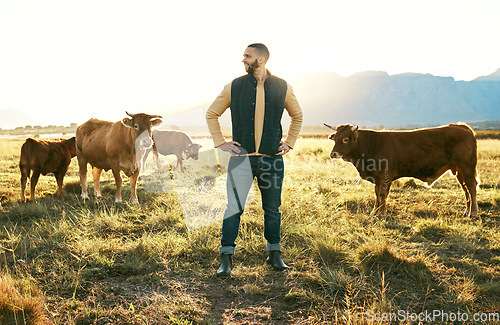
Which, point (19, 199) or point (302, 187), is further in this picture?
point (302, 187)

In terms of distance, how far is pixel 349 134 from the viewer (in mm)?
7098

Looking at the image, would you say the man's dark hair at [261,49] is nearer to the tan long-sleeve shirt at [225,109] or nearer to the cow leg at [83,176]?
the tan long-sleeve shirt at [225,109]

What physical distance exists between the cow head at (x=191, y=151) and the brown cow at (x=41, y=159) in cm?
610

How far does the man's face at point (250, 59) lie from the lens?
11.9 feet

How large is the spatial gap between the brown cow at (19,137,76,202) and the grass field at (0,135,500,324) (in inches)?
33.1

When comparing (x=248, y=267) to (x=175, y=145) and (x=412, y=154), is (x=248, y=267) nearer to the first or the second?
(x=412, y=154)

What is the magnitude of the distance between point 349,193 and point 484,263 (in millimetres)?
4026

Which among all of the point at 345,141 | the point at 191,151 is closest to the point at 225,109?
the point at 345,141

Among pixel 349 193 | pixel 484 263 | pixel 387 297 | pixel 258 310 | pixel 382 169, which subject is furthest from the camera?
pixel 349 193

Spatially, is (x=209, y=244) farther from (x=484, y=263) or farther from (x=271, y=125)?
(x=484, y=263)

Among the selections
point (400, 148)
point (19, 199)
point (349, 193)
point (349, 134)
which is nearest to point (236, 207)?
point (349, 134)

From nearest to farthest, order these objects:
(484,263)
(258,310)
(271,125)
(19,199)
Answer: (258,310), (271,125), (484,263), (19,199)

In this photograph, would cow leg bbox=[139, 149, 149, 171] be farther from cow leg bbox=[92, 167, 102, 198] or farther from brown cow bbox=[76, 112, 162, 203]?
cow leg bbox=[92, 167, 102, 198]

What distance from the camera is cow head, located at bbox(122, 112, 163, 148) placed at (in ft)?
24.5
